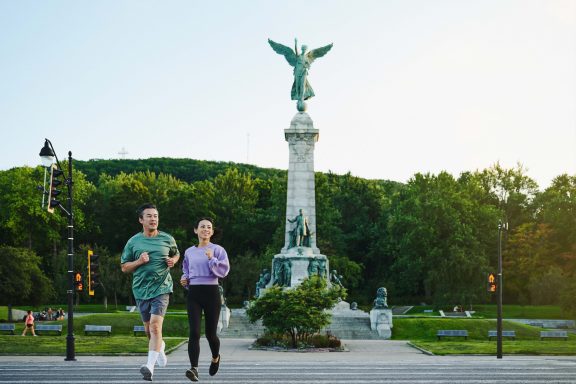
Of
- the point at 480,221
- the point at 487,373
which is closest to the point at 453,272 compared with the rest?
the point at 480,221

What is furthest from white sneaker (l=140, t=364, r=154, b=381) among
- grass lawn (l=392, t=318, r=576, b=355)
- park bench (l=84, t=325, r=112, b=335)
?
park bench (l=84, t=325, r=112, b=335)

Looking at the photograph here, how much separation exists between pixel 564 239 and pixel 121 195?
138ft

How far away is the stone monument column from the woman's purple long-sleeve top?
41607 mm

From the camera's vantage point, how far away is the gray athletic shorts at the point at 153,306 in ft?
41.7

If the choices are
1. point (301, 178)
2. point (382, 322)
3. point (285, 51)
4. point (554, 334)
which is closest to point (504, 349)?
point (554, 334)

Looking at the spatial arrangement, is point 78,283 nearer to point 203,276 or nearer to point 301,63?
point 203,276

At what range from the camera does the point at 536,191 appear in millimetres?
93375

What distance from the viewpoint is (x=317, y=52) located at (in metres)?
58.7

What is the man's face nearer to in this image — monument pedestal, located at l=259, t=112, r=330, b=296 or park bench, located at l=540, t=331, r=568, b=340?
park bench, located at l=540, t=331, r=568, b=340

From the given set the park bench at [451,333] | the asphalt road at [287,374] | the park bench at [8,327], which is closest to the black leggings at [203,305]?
the asphalt road at [287,374]

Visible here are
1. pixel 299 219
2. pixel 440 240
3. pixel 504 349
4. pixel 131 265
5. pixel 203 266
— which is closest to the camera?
pixel 131 265

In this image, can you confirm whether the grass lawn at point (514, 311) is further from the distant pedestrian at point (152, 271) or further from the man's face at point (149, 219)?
the man's face at point (149, 219)

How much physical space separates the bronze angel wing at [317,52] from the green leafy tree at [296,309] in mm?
22696

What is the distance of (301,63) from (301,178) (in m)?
7.89
